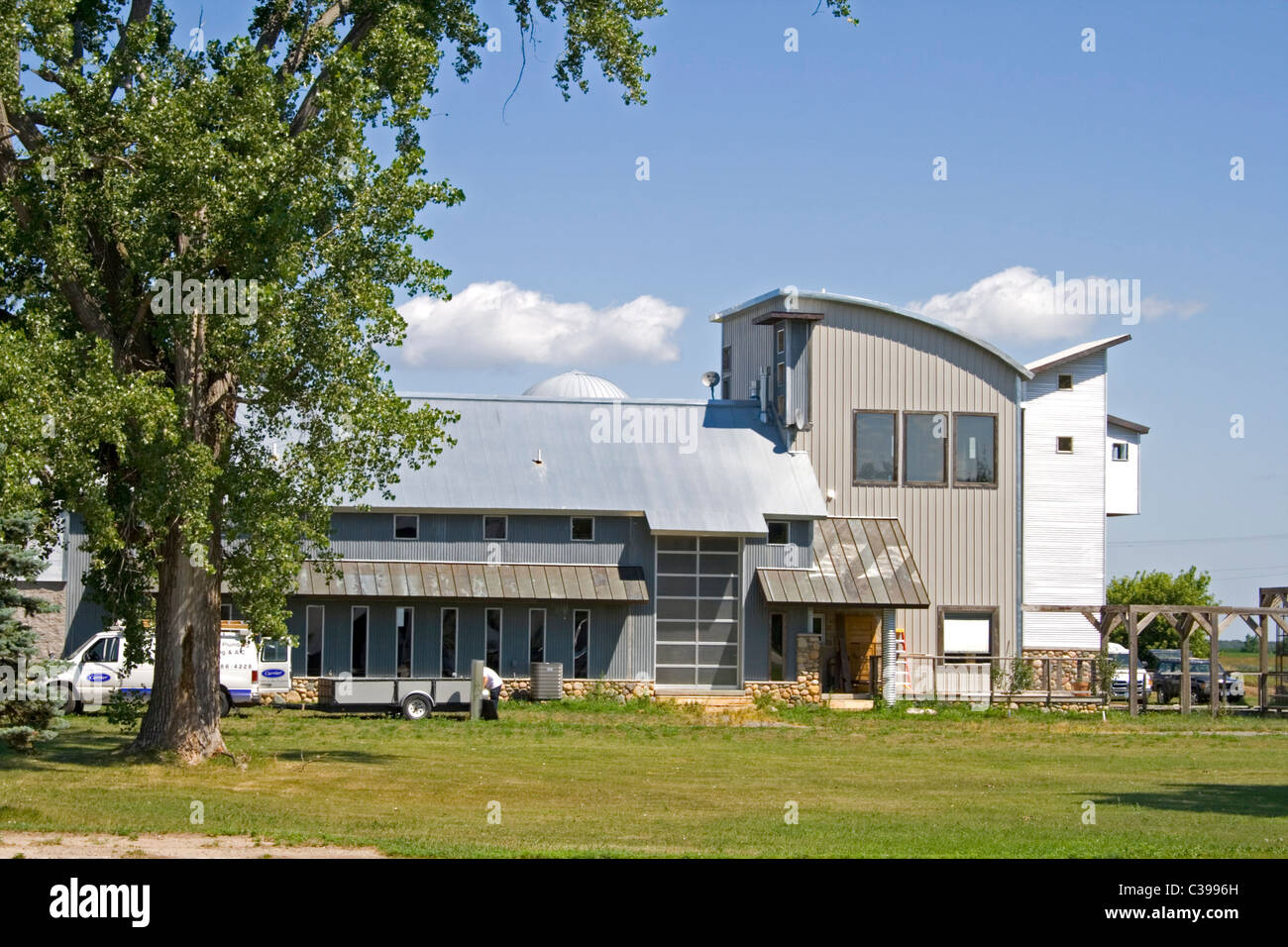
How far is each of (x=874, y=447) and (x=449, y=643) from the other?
13.8 m

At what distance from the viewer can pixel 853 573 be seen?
4194 centimetres

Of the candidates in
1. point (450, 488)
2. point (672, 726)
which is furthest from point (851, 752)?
point (450, 488)

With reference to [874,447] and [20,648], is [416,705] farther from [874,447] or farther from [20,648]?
[874,447]

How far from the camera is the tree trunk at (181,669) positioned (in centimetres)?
2275

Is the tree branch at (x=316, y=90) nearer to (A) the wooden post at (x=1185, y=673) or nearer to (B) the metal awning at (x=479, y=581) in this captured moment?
(B) the metal awning at (x=479, y=581)

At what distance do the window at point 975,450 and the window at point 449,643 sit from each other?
15.6 meters

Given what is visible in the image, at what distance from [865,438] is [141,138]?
27743 millimetres

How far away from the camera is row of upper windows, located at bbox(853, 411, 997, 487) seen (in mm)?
44719

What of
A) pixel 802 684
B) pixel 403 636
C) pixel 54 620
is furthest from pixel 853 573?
pixel 54 620

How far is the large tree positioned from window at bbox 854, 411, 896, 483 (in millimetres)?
23462

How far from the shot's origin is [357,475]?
74.8 feet

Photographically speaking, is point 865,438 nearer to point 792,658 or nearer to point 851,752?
point 792,658

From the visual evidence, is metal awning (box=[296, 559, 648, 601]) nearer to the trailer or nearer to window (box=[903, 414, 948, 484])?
the trailer

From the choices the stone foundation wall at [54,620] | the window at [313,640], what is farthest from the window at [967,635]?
the stone foundation wall at [54,620]
